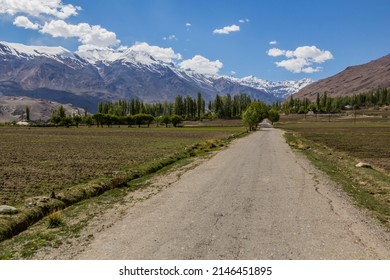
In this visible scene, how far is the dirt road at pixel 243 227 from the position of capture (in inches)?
407

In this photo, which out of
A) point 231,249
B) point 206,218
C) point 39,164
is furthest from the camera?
point 39,164

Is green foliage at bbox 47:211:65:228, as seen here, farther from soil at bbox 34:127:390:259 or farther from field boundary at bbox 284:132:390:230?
field boundary at bbox 284:132:390:230

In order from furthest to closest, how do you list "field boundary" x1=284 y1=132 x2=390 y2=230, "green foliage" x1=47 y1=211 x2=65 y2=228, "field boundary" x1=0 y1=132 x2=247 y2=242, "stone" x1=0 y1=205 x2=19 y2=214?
"field boundary" x1=284 y1=132 x2=390 y2=230
"stone" x1=0 y1=205 x2=19 y2=214
"green foliage" x1=47 y1=211 x2=65 y2=228
"field boundary" x1=0 y1=132 x2=247 y2=242

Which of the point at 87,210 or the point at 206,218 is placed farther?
the point at 87,210

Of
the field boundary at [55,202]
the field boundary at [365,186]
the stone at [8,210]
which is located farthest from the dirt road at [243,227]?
the stone at [8,210]

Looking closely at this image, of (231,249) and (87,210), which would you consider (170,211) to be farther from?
(231,249)

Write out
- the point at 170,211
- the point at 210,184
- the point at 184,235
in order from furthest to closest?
the point at 210,184 < the point at 170,211 < the point at 184,235

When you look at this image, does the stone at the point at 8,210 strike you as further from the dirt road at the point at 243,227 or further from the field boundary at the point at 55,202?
the dirt road at the point at 243,227

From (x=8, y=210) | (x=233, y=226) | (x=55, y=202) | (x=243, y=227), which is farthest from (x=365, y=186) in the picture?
(x=8, y=210)

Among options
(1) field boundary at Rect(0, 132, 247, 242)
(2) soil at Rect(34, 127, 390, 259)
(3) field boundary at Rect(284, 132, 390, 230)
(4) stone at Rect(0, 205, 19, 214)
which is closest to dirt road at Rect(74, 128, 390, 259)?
(2) soil at Rect(34, 127, 390, 259)

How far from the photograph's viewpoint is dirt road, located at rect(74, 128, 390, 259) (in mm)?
10328

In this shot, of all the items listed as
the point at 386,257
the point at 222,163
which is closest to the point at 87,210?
the point at 386,257

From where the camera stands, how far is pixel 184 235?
11.8 metres
